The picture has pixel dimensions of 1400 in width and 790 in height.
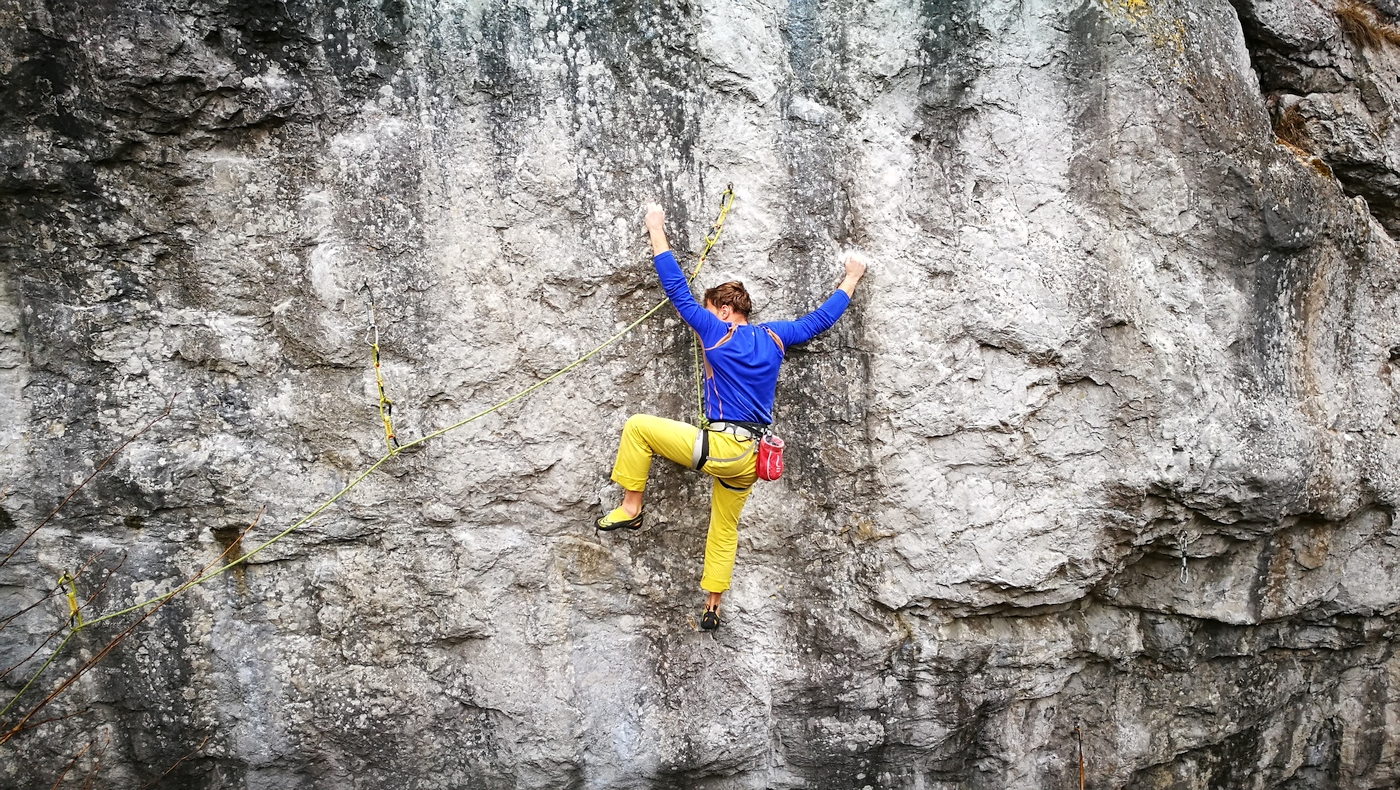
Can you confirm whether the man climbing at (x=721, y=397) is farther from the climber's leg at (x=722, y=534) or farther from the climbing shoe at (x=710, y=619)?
the climbing shoe at (x=710, y=619)

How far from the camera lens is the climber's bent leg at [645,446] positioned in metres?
4.16

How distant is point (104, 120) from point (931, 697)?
15.6 feet

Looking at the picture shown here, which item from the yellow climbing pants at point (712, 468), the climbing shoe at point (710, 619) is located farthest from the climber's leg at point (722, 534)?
the climbing shoe at point (710, 619)

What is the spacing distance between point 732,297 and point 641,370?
1.95ft

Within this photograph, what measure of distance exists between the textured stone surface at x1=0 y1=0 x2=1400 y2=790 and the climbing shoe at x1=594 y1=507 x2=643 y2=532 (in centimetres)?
18

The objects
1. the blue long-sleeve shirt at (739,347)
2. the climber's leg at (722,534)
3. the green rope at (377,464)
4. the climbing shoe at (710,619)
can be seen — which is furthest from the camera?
the climbing shoe at (710,619)

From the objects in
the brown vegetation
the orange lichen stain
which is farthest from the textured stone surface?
the brown vegetation

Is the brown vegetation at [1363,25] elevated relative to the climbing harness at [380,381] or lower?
elevated

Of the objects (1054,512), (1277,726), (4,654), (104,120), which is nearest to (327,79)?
(104,120)

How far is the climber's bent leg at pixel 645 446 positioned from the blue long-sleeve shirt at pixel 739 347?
0.59ft

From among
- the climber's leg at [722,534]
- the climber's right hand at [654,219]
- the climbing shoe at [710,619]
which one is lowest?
the climbing shoe at [710,619]

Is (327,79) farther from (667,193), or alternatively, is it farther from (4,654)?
(4,654)

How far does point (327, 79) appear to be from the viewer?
161 inches

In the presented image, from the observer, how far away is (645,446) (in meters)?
4.25
